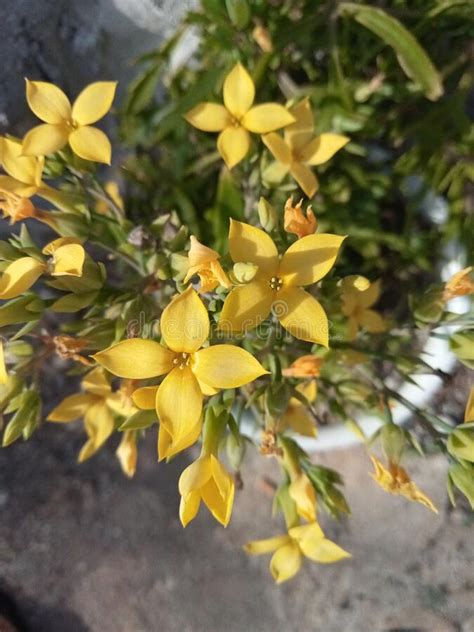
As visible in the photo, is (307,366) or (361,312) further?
(361,312)

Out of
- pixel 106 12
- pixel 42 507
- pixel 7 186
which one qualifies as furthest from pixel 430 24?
pixel 42 507

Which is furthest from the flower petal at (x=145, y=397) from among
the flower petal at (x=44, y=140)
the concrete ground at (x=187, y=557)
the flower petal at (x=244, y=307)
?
the concrete ground at (x=187, y=557)

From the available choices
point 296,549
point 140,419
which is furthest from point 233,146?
point 296,549

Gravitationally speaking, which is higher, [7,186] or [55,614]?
[7,186]

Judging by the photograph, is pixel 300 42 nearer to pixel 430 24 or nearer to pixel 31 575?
pixel 430 24

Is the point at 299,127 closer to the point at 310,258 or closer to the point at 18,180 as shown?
the point at 310,258

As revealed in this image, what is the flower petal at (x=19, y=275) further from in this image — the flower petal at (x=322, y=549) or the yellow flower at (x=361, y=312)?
the flower petal at (x=322, y=549)

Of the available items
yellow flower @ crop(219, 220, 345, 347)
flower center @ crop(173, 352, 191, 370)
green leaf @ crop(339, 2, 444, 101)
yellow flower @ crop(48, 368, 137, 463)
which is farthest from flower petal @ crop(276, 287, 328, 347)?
green leaf @ crop(339, 2, 444, 101)
